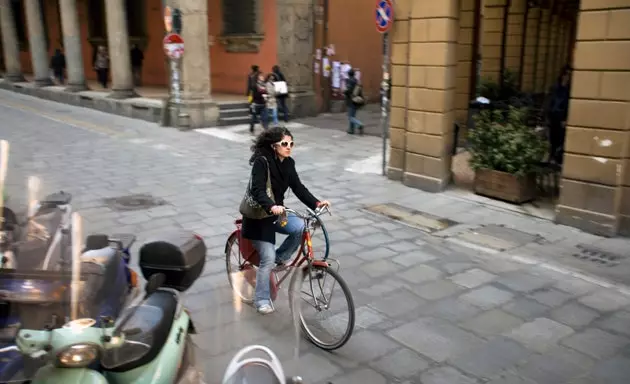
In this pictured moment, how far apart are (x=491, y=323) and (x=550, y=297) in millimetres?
884

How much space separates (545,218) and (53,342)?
6.80m

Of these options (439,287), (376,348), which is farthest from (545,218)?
(376,348)

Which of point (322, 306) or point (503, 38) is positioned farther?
point (503, 38)

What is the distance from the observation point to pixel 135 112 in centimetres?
1756

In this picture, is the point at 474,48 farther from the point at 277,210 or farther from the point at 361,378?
the point at 361,378

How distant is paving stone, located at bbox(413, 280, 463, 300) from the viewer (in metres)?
5.29

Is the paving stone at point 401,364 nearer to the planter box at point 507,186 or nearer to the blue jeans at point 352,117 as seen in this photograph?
the planter box at point 507,186

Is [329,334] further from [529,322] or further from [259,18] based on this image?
[259,18]

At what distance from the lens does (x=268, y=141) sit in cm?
445

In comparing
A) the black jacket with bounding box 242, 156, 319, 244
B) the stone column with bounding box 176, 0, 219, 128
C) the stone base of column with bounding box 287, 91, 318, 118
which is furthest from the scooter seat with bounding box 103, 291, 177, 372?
the stone base of column with bounding box 287, 91, 318, 118

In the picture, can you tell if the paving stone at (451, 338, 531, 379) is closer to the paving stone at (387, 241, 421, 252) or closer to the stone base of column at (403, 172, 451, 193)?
the paving stone at (387, 241, 421, 252)

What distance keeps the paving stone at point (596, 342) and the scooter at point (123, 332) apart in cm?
294

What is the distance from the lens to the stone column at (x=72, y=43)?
2055 cm

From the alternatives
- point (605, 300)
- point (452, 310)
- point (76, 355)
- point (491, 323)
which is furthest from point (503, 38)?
point (76, 355)
